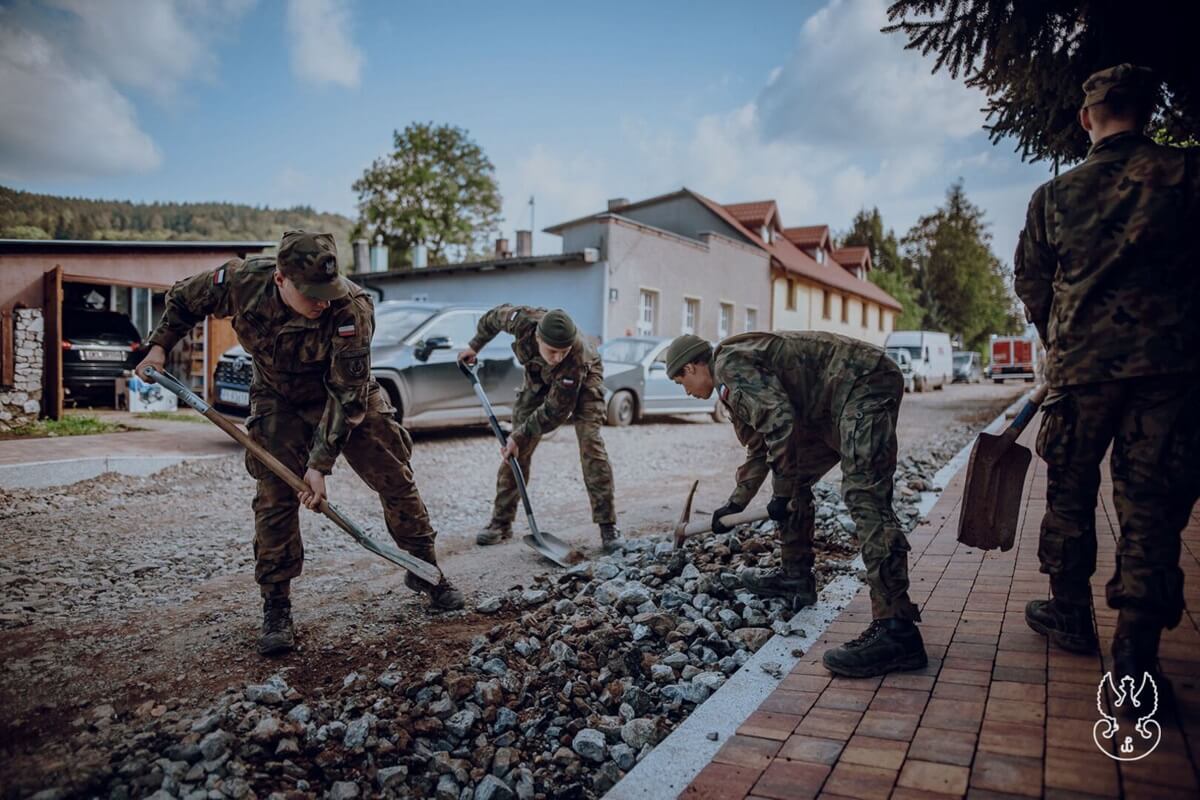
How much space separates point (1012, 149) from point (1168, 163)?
342 cm

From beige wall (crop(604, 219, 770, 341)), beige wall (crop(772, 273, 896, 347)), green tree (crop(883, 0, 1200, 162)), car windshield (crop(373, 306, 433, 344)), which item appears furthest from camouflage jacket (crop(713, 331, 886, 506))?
beige wall (crop(772, 273, 896, 347))

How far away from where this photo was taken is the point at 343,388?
131 inches

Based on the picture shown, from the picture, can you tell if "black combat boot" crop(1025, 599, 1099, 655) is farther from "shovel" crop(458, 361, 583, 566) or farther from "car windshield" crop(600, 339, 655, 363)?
"car windshield" crop(600, 339, 655, 363)

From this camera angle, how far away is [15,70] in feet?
18.5

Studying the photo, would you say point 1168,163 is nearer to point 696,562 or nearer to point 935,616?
point 935,616

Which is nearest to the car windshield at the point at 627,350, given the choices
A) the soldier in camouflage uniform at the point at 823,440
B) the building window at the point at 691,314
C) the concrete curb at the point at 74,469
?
A: the concrete curb at the point at 74,469

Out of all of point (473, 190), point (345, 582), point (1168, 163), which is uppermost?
point (473, 190)

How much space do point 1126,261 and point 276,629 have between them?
3599mm

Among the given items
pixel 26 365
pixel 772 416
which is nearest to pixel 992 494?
pixel 772 416

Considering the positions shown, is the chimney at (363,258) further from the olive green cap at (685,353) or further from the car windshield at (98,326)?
the olive green cap at (685,353)

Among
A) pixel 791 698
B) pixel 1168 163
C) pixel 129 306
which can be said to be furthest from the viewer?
pixel 129 306

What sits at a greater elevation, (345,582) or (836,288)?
(836,288)

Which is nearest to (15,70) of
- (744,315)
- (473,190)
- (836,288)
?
(744,315)

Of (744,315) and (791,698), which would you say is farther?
(744,315)
